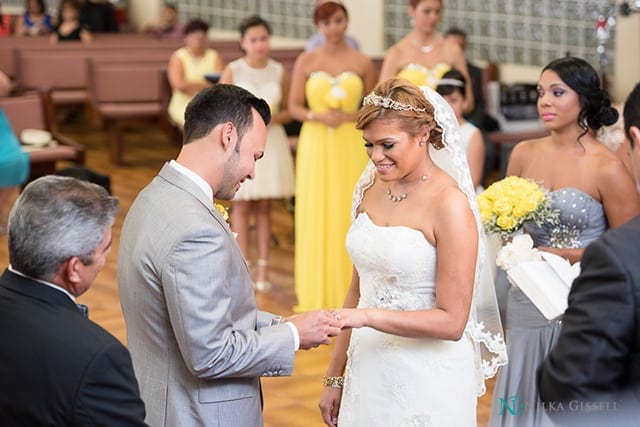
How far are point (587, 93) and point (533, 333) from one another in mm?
987

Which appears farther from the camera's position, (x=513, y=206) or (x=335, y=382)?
(x=513, y=206)

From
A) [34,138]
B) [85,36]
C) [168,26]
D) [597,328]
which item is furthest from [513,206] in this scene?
[168,26]

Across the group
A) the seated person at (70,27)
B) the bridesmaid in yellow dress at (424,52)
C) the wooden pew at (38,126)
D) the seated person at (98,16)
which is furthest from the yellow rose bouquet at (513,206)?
the seated person at (98,16)

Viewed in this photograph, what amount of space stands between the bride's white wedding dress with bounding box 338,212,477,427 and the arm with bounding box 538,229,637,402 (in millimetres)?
1146

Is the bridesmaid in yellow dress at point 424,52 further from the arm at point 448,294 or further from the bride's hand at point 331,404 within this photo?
the arm at point 448,294

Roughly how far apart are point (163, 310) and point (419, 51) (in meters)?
5.00

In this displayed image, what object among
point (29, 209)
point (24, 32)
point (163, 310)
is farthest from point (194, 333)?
point (24, 32)

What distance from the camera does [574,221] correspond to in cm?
454

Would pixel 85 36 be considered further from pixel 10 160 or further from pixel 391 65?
pixel 391 65

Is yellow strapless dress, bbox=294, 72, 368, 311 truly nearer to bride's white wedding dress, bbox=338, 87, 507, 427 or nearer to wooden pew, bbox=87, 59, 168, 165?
bride's white wedding dress, bbox=338, 87, 507, 427

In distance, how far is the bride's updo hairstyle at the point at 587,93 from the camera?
451cm

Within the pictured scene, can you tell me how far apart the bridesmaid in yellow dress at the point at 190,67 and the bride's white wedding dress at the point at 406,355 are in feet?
25.0

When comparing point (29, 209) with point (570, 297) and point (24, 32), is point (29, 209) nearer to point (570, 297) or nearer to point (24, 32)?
point (570, 297)

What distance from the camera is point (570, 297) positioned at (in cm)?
233
